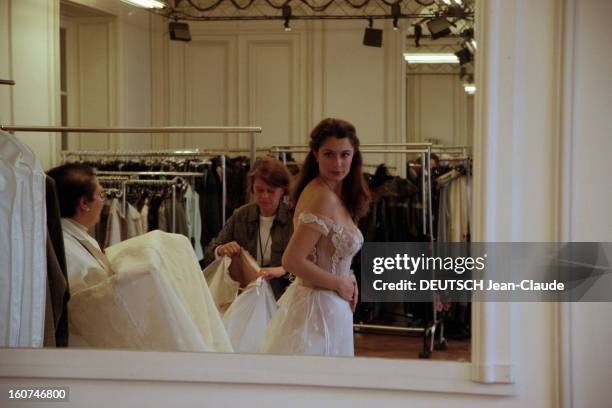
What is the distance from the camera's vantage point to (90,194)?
8.27 ft

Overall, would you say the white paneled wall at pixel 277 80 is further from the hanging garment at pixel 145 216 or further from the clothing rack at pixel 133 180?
the hanging garment at pixel 145 216

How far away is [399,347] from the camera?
246 cm

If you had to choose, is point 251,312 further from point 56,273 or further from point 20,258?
point 20,258

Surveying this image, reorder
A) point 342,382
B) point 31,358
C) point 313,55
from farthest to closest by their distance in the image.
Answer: point 313,55, point 31,358, point 342,382

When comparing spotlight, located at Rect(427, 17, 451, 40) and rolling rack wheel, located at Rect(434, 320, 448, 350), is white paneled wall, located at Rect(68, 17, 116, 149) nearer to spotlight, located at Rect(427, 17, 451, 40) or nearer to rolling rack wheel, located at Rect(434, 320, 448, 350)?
spotlight, located at Rect(427, 17, 451, 40)

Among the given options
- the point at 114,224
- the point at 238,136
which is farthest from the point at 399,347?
the point at 238,136

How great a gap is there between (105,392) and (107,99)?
407 centimetres

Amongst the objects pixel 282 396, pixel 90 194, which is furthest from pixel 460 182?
pixel 282 396

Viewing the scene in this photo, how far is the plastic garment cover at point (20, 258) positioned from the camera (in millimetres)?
2115

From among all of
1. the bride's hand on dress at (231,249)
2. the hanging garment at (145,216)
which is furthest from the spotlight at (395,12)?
the bride's hand on dress at (231,249)

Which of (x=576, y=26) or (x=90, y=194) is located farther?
(x=90, y=194)

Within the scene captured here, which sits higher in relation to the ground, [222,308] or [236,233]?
[236,233]

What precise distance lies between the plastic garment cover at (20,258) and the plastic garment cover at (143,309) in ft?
0.60

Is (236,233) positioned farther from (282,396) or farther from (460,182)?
(460,182)
